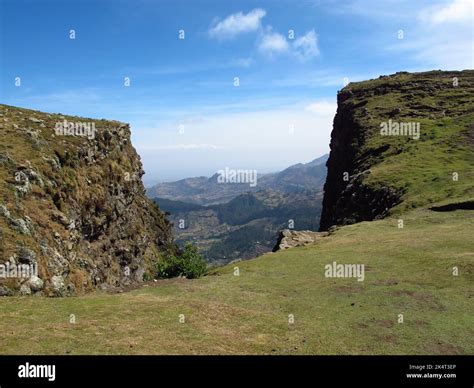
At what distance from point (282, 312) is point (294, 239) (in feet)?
116

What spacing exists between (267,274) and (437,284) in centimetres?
1722

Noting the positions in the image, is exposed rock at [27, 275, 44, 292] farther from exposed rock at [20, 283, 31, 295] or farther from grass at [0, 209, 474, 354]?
grass at [0, 209, 474, 354]

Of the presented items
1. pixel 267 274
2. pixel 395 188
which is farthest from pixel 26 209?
pixel 395 188

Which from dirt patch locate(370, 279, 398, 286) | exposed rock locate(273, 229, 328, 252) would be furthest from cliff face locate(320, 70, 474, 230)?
dirt patch locate(370, 279, 398, 286)

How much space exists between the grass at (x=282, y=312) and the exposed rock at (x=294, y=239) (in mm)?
16090

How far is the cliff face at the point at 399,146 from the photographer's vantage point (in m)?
84.9

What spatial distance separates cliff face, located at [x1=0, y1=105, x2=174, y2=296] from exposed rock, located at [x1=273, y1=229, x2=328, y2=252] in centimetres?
3148

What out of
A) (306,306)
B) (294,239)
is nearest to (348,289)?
(306,306)

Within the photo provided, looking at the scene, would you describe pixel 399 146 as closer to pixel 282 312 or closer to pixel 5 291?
pixel 282 312

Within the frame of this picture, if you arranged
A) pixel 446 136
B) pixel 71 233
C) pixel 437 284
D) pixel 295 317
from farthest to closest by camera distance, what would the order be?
pixel 446 136 < pixel 71 233 < pixel 437 284 < pixel 295 317

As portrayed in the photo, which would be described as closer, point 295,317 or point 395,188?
point 295,317

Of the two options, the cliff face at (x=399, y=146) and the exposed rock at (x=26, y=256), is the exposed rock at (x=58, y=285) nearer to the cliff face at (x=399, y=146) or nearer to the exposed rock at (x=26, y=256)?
the exposed rock at (x=26, y=256)

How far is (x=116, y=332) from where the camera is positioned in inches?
1066
